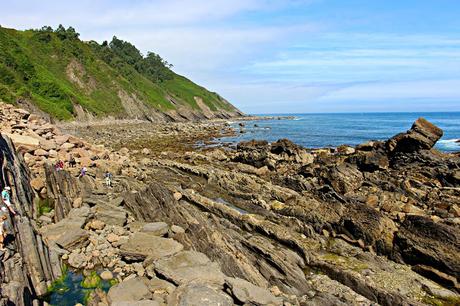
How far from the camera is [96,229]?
2106 centimetres

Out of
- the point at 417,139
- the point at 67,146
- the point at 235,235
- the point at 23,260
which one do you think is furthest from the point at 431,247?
the point at 67,146

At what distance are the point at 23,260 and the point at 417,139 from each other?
136ft

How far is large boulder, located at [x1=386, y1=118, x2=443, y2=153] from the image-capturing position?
4134 cm

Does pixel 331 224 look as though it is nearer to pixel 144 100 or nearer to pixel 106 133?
pixel 106 133

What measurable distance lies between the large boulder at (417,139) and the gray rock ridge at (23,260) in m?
39.5

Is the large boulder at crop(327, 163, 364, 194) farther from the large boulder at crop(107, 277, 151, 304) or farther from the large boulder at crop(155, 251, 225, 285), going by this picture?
the large boulder at crop(107, 277, 151, 304)

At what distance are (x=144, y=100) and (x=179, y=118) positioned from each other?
2179cm

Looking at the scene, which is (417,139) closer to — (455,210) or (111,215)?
(455,210)

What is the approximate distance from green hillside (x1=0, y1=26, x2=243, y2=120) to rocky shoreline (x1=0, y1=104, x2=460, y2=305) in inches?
1952

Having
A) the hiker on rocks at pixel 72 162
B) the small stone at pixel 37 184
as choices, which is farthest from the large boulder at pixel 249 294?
the hiker on rocks at pixel 72 162

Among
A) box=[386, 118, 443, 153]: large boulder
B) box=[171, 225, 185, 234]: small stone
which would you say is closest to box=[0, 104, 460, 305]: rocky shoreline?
box=[171, 225, 185, 234]: small stone

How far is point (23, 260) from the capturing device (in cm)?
1521

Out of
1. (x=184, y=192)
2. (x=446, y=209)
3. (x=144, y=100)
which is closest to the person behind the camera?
(x=446, y=209)

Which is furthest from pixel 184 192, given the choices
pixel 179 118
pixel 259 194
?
pixel 179 118
